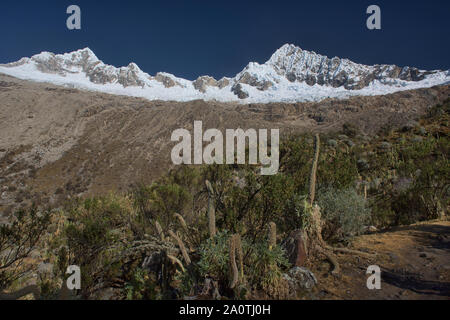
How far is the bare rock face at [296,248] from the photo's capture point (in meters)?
4.46

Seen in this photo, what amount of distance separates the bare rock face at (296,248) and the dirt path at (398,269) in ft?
1.19

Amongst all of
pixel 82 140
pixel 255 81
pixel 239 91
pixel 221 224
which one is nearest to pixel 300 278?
pixel 221 224

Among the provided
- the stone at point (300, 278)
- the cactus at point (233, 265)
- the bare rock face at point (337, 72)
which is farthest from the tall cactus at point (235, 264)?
the bare rock face at point (337, 72)

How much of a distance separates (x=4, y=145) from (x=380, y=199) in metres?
44.6

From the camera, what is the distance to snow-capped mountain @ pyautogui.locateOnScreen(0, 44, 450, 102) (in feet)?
488

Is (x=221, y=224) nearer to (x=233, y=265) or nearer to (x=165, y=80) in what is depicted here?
(x=233, y=265)

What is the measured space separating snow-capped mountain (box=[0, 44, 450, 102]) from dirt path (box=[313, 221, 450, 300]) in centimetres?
14504

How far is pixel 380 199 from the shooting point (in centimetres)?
907

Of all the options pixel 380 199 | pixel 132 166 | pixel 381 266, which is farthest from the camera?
pixel 132 166

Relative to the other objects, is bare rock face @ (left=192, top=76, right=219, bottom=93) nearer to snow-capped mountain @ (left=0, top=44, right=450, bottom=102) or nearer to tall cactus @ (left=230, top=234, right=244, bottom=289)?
snow-capped mountain @ (left=0, top=44, right=450, bottom=102)

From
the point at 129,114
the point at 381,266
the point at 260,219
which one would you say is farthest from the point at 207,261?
the point at 129,114

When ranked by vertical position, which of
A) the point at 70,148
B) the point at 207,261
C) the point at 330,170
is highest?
the point at 70,148

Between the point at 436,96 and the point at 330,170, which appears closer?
the point at 330,170
